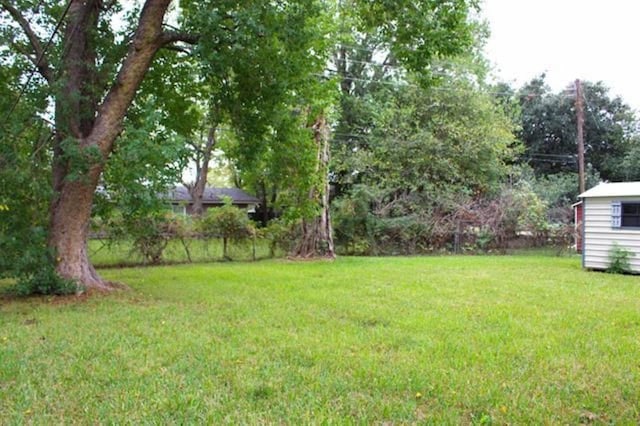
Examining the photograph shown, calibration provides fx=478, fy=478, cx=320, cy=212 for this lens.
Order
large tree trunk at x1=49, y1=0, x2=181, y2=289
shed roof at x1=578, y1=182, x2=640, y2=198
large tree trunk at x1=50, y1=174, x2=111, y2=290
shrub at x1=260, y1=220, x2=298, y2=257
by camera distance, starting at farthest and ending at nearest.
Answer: shrub at x1=260, y1=220, x2=298, y2=257 < shed roof at x1=578, y1=182, x2=640, y2=198 < large tree trunk at x1=50, y1=174, x2=111, y2=290 < large tree trunk at x1=49, y1=0, x2=181, y2=289

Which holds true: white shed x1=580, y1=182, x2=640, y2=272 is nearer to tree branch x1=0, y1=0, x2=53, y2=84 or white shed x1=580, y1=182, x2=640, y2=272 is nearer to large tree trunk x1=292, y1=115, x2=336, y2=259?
large tree trunk x1=292, y1=115, x2=336, y2=259

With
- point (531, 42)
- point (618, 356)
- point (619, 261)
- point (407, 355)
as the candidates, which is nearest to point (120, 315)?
point (407, 355)

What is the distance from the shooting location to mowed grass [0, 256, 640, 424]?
305cm

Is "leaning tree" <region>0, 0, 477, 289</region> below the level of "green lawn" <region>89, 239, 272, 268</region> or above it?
above

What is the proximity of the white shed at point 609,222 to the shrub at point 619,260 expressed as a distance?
7 centimetres

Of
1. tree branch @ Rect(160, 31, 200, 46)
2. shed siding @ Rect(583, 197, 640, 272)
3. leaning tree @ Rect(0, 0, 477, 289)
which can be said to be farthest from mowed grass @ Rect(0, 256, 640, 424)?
tree branch @ Rect(160, 31, 200, 46)

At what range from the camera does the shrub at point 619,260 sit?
33.8 feet

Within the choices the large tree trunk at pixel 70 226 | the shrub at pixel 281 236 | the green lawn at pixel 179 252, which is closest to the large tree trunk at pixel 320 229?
the shrub at pixel 281 236

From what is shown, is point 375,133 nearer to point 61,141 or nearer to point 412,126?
point 412,126

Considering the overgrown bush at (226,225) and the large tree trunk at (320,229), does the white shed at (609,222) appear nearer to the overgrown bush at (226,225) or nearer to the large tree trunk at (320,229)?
the large tree trunk at (320,229)

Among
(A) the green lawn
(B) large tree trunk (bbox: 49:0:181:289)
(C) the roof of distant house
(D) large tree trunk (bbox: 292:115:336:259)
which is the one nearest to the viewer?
(B) large tree trunk (bbox: 49:0:181:289)

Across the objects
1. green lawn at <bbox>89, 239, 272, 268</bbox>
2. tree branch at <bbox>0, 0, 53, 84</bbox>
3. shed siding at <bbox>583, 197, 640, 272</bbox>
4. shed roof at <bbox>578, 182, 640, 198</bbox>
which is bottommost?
green lawn at <bbox>89, 239, 272, 268</bbox>

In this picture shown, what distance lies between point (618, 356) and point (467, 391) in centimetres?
179

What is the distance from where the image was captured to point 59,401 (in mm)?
3164
